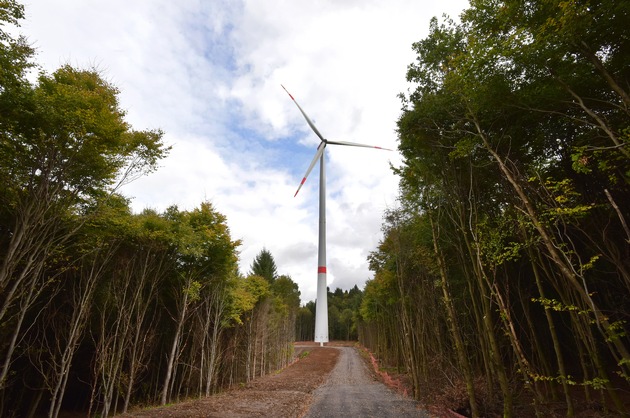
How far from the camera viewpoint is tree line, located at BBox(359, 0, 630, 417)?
7152 mm

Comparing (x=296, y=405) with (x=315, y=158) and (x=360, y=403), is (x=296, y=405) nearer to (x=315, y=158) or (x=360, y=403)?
(x=360, y=403)

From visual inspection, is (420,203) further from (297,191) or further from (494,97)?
(297,191)

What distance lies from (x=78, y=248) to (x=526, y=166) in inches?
736

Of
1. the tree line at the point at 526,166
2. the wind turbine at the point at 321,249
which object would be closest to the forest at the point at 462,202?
the tree line at the point at 526,166

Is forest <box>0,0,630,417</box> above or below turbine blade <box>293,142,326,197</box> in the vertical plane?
below

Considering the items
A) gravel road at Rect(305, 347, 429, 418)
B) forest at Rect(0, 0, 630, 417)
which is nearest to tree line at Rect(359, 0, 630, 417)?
forest at Rect(0, 0, 630, 417)

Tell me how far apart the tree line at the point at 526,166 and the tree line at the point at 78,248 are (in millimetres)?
11260

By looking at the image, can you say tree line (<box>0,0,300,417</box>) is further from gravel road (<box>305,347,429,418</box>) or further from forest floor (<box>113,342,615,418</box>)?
gravel road (<box>305,347,429,418</box>)

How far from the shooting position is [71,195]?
10758mm

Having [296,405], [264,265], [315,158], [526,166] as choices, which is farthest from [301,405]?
[264,265]

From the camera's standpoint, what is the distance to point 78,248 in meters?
14.1

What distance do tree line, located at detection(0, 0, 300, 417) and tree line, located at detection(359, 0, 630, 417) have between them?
1126cm

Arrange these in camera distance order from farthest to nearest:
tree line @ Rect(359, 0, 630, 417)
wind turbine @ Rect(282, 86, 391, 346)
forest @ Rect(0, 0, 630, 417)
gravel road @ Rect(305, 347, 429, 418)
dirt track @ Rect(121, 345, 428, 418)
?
wind turbine @ Rect(282, 86, 391, 346) < gravel road @ Rect(305, 347, 429, 418) < dirt track @ Rect(121, 345, 428, 418) < forest @ Rect(0, 0, 630, 417) < tree line @ Rect(359, 0, 630, 417)

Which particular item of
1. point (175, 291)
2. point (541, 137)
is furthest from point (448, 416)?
point (175, 291)
